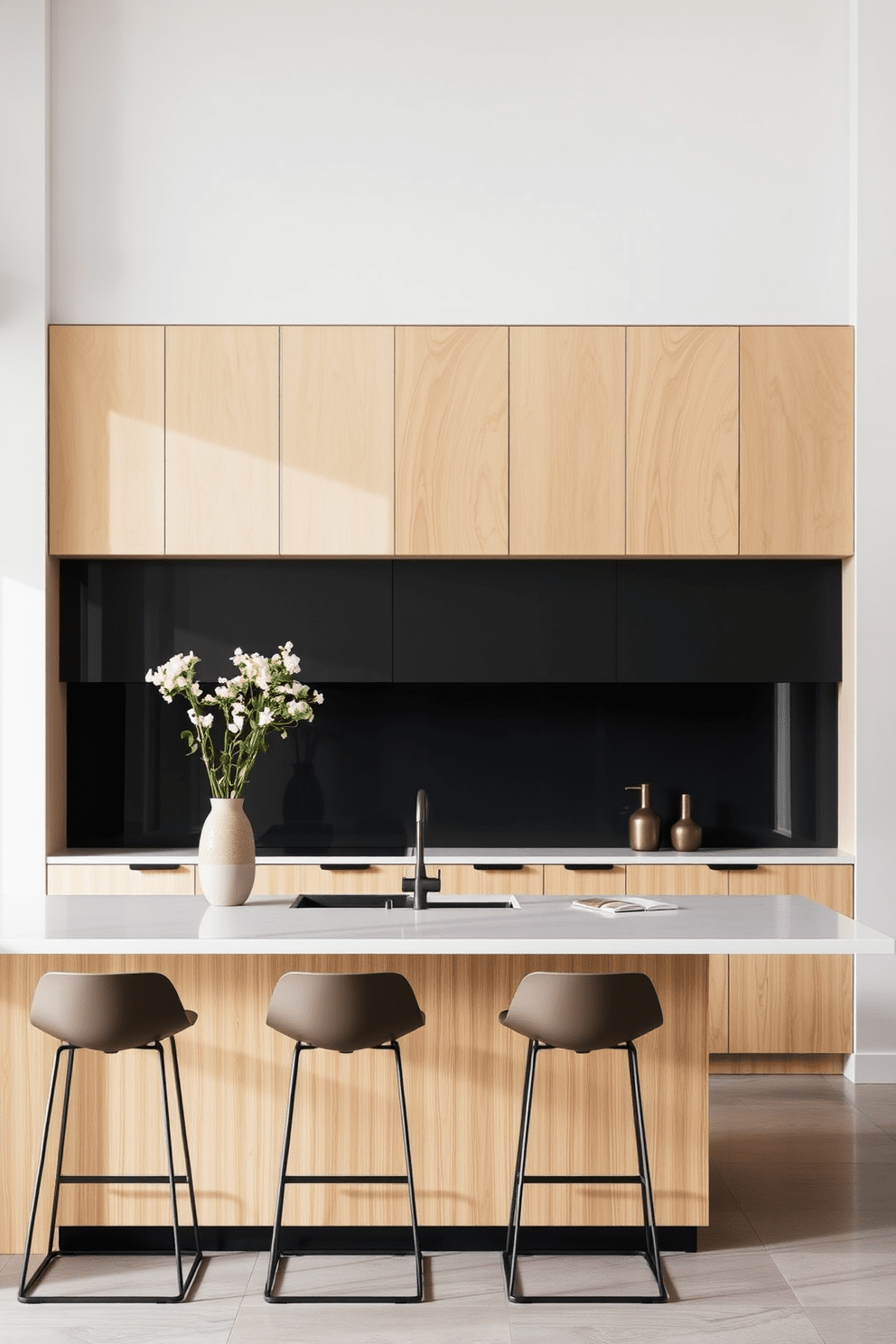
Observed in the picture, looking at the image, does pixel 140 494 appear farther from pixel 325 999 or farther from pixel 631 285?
pixel 325 999

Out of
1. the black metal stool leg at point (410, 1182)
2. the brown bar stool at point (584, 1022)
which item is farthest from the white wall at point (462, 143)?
the black metal stool leg at point (410, 1182)

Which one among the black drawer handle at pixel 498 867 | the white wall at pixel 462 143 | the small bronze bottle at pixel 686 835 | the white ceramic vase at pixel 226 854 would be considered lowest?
the black drawer handle at pixel 498 867

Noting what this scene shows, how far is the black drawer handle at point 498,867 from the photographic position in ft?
15.7

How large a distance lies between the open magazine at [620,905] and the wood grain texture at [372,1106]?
0.46 ft

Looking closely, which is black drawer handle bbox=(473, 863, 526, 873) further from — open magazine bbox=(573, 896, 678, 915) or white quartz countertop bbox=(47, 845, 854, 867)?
open magazine bbox=(573, 896, 678, 915)

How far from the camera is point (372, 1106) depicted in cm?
317

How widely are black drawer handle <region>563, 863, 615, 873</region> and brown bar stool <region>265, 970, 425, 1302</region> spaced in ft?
6.39

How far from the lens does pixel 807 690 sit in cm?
527

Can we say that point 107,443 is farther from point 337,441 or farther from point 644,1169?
point 644,1169

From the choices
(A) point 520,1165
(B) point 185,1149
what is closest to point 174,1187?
(B) point 185,1149

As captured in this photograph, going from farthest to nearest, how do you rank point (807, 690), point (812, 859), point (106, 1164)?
point (807, 690), point (812, 859), point (106, 1164)

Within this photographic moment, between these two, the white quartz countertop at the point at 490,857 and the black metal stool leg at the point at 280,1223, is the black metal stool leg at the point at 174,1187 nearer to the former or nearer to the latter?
the black metal stool leg at the point at 280,1223

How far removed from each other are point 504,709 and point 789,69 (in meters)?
2.93

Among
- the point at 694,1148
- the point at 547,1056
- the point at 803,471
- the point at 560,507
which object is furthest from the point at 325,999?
the point at 803,471
